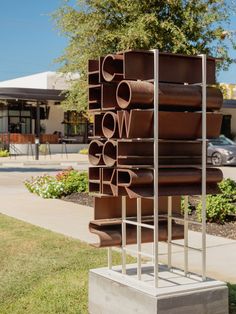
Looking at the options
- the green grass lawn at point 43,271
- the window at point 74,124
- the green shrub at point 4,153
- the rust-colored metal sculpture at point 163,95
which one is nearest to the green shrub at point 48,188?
the green grass lawn at point 43,271

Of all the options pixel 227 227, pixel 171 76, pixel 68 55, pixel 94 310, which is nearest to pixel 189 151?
pixel 171 76

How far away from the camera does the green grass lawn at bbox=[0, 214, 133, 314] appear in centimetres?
597

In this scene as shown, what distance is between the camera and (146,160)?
5.11 m

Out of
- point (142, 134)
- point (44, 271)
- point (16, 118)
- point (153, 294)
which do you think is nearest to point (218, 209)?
point (44, 271)

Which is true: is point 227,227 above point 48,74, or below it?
below

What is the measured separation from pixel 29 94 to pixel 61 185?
28045 mm

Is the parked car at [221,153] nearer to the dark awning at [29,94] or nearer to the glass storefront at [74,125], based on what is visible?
the dark awning at [29,94]

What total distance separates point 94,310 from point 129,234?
0.73 m

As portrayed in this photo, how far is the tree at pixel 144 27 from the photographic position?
44.4ft

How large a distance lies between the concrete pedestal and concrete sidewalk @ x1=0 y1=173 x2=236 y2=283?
1571 mm

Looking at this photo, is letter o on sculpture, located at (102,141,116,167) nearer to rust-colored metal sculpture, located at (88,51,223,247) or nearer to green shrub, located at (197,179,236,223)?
rust-colored metal sculpture, located at (88,51,223,247)

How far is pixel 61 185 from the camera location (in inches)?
591

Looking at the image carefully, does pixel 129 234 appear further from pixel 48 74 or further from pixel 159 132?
pixel 48 74

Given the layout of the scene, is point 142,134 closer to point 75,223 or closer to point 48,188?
point 75,223
